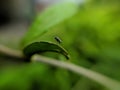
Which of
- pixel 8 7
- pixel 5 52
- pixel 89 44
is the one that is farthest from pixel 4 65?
pixel 8 7

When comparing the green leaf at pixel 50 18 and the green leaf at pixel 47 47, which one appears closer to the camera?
the green leaf at pixel 47 47

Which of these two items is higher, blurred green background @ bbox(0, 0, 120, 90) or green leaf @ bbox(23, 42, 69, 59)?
blurred green background @ bbox(0, 0, 120, 90)

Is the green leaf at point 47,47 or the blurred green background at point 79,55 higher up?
the blurred green background at point 79,55

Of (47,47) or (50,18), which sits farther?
(50,18)

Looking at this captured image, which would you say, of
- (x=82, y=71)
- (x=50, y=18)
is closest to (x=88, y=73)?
(x=82, y=71)

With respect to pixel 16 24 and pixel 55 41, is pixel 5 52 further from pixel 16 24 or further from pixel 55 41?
pixel 16 24

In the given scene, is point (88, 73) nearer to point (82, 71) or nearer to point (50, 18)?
point (82, 71)

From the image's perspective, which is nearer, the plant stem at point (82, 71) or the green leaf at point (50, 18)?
the plant stem at point (82, 71)

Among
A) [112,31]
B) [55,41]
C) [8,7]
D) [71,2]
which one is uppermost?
[8,7]
